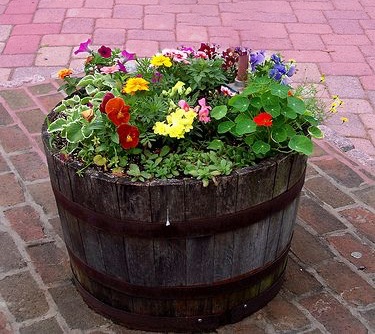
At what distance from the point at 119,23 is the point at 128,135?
137 inches

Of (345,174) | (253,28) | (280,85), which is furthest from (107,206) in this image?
(253,28)

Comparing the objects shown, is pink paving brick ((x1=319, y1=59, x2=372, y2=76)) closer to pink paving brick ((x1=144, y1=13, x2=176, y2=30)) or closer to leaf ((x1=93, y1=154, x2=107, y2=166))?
pink paving brick ((x1=144, y1=13, x2=176, y2=30))

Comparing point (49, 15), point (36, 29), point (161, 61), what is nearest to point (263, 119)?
point (161, 61)

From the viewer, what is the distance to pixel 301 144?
211cm

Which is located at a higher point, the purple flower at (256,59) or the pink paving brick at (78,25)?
the purple flower at (256,59)

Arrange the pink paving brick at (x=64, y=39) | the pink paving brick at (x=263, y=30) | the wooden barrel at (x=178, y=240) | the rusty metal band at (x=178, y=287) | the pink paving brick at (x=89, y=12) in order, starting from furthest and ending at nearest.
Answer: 1. the pink paving brick at (x=89, y=12)
2. the pink paving brick at (x=263, y=30)
3. the pink paving brick at (x=64, y=39)
4. the rusty metal band at (x=178, y=287)
5. the wooden barrel at (x=178, y=240)

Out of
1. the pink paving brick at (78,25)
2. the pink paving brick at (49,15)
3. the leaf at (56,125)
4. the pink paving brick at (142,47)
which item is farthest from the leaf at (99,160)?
the pink paving brick at (49,15)

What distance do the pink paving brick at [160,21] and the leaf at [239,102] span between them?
323 cm

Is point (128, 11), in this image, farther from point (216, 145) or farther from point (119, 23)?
point (216, 145)

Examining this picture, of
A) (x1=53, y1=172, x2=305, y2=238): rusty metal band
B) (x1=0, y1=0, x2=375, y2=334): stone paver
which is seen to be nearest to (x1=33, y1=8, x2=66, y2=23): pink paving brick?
(x1=0, y1=0, x2=375, y2=334): stone paver

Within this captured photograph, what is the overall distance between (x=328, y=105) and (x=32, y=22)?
9.12ft

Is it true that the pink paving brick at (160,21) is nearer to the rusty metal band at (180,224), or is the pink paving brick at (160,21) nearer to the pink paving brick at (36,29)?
the pink paving brick at (36,29)

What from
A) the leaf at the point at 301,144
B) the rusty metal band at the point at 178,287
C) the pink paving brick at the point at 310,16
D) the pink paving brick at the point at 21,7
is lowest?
the pink paving brick at the point at 21,7

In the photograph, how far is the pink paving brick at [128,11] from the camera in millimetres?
5477
